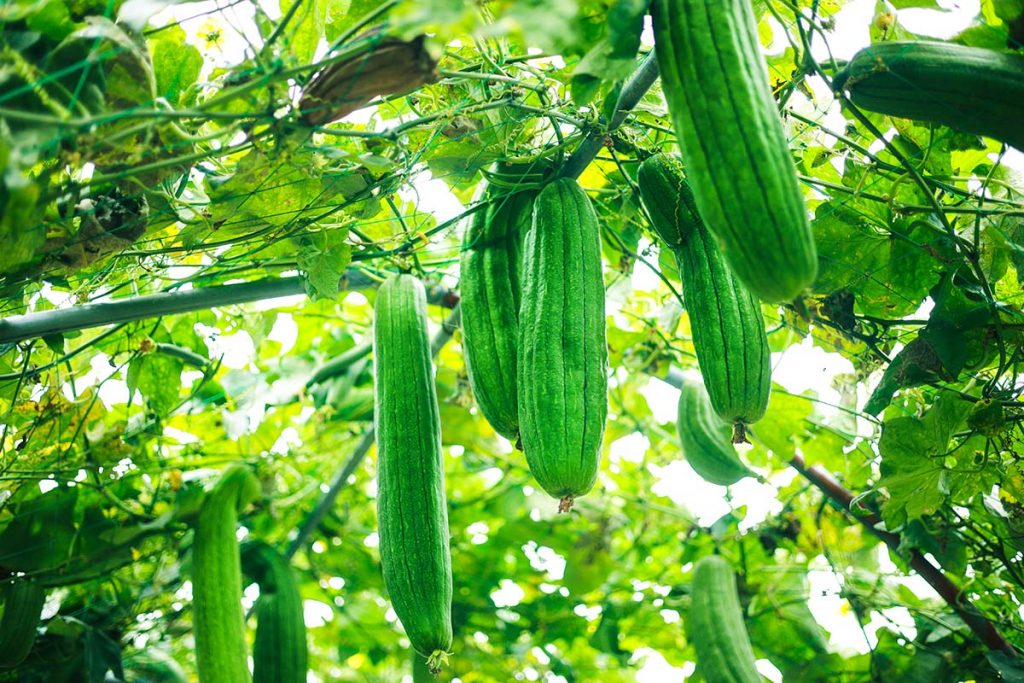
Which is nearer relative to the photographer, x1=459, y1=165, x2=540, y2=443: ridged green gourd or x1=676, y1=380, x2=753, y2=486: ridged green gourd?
x1=459, y1=165, x2=540, y2=443: ridged green gourd

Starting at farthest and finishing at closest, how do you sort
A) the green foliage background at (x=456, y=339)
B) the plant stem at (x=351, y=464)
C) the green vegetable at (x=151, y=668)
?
the green vegetable at (x=151, y=668) → the plant stem at (x=351, y=464) → the green foliage background at (x=456, y=339)

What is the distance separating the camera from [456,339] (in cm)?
284

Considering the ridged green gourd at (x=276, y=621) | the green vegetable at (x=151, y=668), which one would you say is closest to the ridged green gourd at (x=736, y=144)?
the ridged green gourd at (x=276, y=621)

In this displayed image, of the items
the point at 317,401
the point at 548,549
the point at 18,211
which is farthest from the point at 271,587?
the point at 18,211

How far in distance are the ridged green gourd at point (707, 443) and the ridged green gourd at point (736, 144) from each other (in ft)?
4.12

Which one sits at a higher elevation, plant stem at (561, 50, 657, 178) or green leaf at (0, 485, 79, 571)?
green leaf at (0, 485, 79, 571)

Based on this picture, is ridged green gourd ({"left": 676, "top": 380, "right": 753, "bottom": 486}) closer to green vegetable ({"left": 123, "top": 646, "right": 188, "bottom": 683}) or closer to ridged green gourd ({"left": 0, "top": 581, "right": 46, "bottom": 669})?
ridged green gourd ({"left": 0, "top": 581, "right": 46, "bottom": 669})

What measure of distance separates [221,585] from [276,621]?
347 millimetres

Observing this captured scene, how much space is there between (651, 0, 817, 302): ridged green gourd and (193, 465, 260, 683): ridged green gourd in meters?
1.78

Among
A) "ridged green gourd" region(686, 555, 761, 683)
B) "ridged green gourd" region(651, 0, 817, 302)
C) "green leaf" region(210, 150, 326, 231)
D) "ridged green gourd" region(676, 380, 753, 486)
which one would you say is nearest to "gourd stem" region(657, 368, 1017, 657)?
"ridged green gourd" region(676, 380, 753, 486)

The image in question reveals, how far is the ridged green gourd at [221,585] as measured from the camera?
2.29m

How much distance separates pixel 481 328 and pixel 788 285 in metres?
0.76

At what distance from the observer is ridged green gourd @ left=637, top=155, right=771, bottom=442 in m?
1.60

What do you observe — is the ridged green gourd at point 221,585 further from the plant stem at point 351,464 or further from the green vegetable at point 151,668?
the green vegetable at point 151,668
